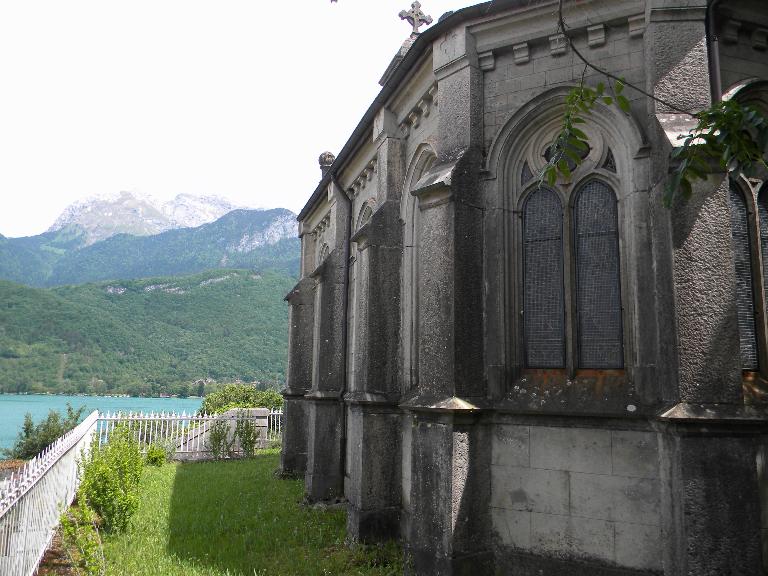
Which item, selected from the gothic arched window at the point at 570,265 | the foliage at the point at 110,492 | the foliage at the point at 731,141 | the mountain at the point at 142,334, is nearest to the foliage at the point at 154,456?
the foliage at the point at 110,492

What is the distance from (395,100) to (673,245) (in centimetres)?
536

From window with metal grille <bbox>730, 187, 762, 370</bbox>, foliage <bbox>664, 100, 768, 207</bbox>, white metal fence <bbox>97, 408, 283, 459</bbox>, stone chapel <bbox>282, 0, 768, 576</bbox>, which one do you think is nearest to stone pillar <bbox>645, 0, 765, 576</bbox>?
stone chapel <bbox>282, 0, 768, 576</bbox>

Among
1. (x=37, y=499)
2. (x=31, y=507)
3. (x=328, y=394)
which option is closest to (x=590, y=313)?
(x=328, y=394)

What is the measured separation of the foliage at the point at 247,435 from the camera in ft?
64.0

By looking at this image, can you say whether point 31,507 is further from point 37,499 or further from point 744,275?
point 744,275

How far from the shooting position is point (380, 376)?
9016 mm

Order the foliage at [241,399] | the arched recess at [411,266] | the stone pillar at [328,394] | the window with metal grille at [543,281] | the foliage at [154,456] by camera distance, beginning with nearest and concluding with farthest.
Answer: the window with metal grille at [543,281], the arched recess at [411,266], the stone pillar at [328,394], the foliage at [154,456], the foliage at [241,399]

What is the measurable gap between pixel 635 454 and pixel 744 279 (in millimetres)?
2309

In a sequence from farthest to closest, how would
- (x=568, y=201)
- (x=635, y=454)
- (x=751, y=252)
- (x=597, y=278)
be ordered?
(x=568, y=201) < (x=597, y=278) < (x=751, y=252) < (x=635, y=454)

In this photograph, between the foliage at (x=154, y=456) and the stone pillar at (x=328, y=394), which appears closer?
the stone pillar at (x=328, y=394)

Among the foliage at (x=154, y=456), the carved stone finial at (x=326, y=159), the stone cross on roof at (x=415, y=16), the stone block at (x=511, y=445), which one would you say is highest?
the stone cross on roof at (x=415, y=16)

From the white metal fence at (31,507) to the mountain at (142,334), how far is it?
98.3 m

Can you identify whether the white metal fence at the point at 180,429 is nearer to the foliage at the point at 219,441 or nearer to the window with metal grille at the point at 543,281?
the foliage at the point at 219,441

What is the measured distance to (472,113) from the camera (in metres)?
7.18
